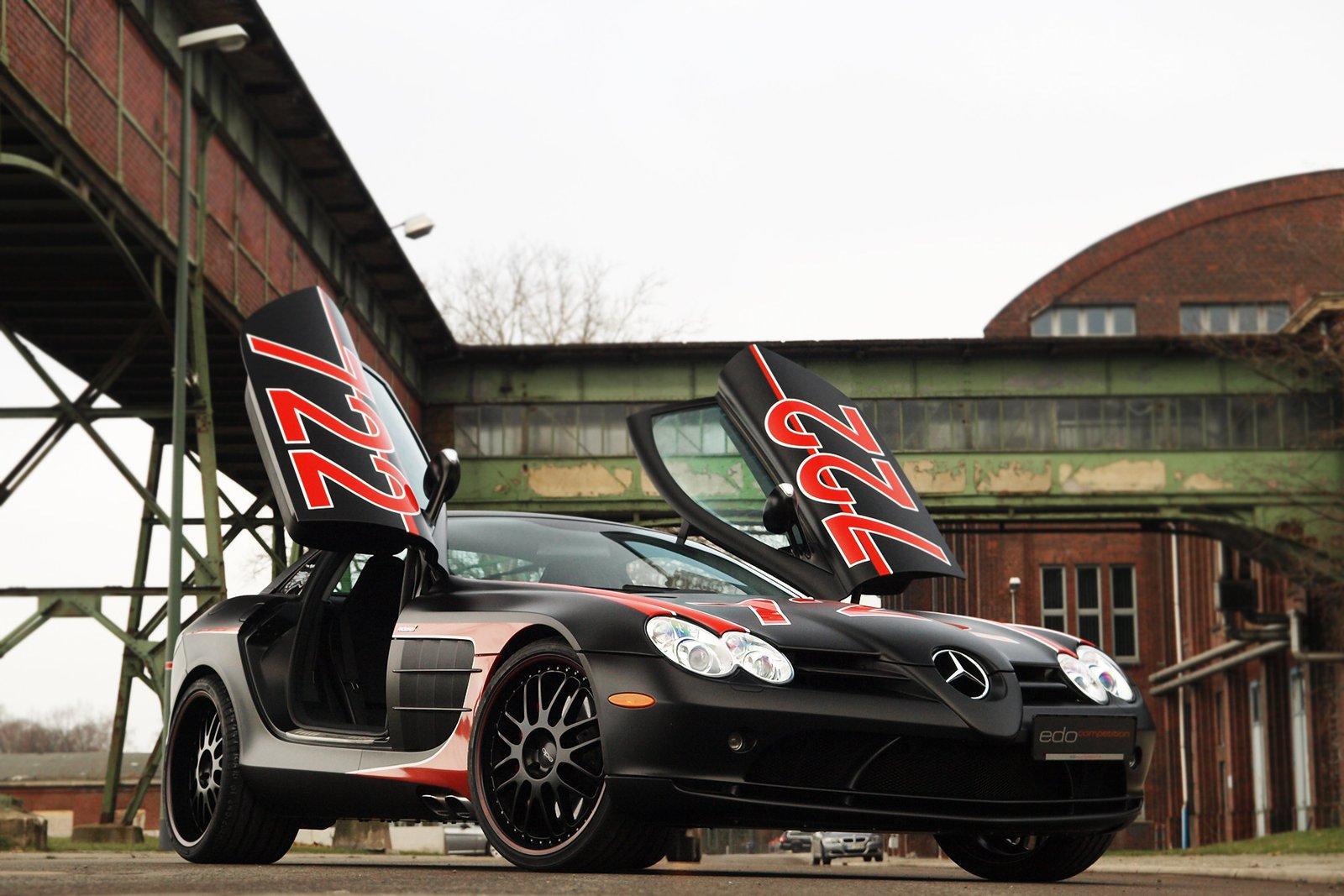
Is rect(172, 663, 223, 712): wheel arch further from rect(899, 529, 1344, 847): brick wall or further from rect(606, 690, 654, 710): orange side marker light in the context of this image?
rect(899, 529, 1344, 847): brick wall

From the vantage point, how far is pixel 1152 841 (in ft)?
166

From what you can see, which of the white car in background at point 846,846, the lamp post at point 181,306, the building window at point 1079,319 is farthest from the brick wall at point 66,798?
the lamp post at point 181,306

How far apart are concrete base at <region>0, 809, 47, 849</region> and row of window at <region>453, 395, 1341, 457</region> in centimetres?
1753

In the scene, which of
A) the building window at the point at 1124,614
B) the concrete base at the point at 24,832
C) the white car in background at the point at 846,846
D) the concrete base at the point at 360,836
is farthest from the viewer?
the building window at the point at 1124,614

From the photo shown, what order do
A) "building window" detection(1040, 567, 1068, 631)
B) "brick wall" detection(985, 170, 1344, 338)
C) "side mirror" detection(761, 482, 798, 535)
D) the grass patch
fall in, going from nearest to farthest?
"side mirror" detection(761, 482, 798, 535), the grass patch, "brick wall" detection(985, 170, 1344, 338), "building window" detection(1040, 567, 1068, 631)

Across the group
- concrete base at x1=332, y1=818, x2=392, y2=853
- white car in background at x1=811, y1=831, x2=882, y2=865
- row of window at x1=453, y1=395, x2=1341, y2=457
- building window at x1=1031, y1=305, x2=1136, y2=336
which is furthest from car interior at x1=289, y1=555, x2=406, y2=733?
building window at x1=1031, y1=305, x2=1136, y2=336

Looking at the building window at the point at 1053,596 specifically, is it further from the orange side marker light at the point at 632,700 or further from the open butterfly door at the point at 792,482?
the orange side marker light at the point at 632,700

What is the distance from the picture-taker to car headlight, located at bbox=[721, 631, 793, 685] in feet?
18.6

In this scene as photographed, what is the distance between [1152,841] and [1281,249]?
1715cm

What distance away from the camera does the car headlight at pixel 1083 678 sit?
6.29 metres

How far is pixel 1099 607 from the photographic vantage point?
52500mm

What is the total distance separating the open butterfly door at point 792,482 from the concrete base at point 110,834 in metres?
12.6

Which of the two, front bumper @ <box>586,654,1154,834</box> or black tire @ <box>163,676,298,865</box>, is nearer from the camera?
front bumper @ <box>586,654,1154,834</box>

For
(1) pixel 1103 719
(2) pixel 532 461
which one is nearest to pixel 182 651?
(1) pixel 1103 719
